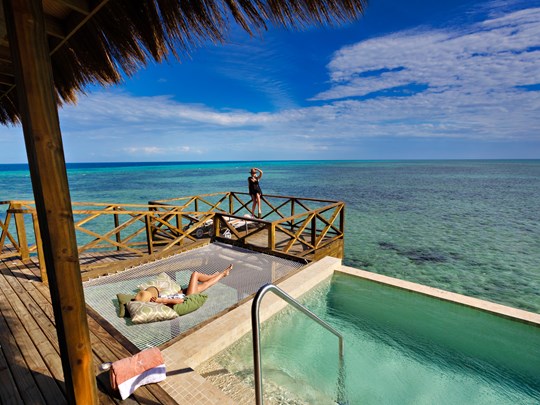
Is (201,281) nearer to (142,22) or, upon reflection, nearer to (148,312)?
(148,312)

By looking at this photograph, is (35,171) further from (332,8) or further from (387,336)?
(387,336)

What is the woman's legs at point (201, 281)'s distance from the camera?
182 inches

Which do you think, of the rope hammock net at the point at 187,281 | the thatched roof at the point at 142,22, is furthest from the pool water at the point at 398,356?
the thatched roof at the point at 142,22

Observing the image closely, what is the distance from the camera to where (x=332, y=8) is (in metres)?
1.90

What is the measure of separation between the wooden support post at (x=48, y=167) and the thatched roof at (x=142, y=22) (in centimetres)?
61

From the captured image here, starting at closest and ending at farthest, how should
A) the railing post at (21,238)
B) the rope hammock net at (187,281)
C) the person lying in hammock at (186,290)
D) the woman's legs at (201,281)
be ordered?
the rope hammock net at (187,281) → the person lying in hammock at (186,290) → the woman's legs at (201,281) → the railing post at (21,238)

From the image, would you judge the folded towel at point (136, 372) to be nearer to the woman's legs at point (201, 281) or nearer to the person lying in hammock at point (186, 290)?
the person lying in hammock at point (186, 290)

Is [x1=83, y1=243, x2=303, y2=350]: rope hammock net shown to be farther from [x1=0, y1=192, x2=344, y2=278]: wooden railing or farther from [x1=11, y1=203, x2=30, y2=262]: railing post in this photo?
[x1=11, y1=203, x2=30, y2=262]: railing post

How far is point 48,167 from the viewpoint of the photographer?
63.1 inches

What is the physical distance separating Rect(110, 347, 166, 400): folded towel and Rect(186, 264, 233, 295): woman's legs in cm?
196

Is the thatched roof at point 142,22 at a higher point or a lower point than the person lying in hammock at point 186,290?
higher

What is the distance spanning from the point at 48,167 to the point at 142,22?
148 centimetres

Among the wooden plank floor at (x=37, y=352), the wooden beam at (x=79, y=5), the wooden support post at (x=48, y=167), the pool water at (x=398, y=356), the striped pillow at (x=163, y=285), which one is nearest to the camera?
the wooden support post at (x=48, y=167)

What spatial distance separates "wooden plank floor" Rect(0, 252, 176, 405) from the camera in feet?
7.66
